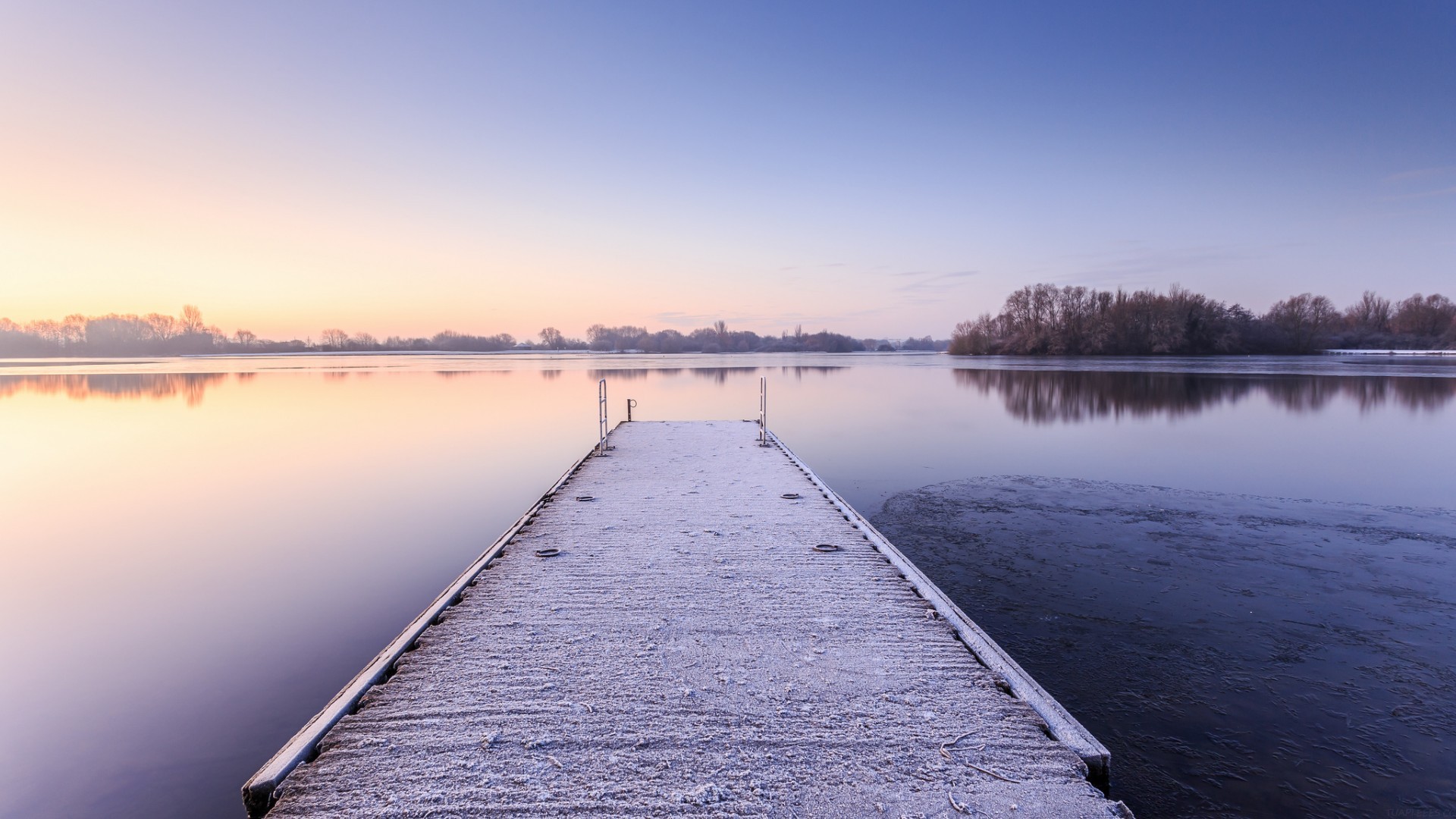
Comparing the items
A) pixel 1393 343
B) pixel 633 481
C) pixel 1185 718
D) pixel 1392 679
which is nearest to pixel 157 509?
pixel 633 481

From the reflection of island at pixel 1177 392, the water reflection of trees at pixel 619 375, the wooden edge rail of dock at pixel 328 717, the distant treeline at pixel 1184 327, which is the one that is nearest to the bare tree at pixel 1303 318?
the distant treeline at pixel 1184 327

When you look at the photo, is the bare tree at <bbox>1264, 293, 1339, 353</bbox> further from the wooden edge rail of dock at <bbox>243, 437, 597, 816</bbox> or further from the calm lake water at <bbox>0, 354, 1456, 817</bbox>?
the wooden edge rail of dock at <bbox>243, 437, 597, 816</bbox>

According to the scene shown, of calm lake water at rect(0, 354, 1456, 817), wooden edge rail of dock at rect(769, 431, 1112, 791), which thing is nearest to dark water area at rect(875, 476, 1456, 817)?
calm lake water at rect(0, 354, 1456, 817)

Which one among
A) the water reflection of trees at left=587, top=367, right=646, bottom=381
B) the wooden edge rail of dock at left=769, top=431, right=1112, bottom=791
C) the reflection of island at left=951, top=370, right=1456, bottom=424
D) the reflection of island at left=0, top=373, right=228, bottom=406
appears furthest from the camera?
the water reflection of trees at left=587, top=367, right=646, bottom=381

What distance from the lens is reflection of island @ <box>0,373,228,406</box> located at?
22.5m

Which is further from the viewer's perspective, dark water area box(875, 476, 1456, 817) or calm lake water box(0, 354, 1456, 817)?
calm lake water box(0, 354, 1456, 817)

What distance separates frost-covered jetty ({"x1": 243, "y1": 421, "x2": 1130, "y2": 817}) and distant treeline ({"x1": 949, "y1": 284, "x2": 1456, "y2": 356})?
60588 millimetres

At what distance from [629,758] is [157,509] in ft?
30.1

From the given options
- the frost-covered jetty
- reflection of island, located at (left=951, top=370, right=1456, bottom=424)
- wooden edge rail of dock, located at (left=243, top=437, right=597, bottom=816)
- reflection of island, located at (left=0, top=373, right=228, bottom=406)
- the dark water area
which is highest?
reflection of island, located at (left=0, top=373, right=228, bottom=406)

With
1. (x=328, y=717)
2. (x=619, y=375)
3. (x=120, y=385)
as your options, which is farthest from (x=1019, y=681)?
(x=120, y=385)

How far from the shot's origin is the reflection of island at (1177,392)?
53.8 ft

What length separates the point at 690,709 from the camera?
2.46 m

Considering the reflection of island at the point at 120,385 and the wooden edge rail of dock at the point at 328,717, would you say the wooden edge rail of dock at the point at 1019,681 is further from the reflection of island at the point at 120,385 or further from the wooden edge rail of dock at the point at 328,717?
the reflection of island at the point at 120,385

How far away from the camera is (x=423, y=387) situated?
2630 cm
